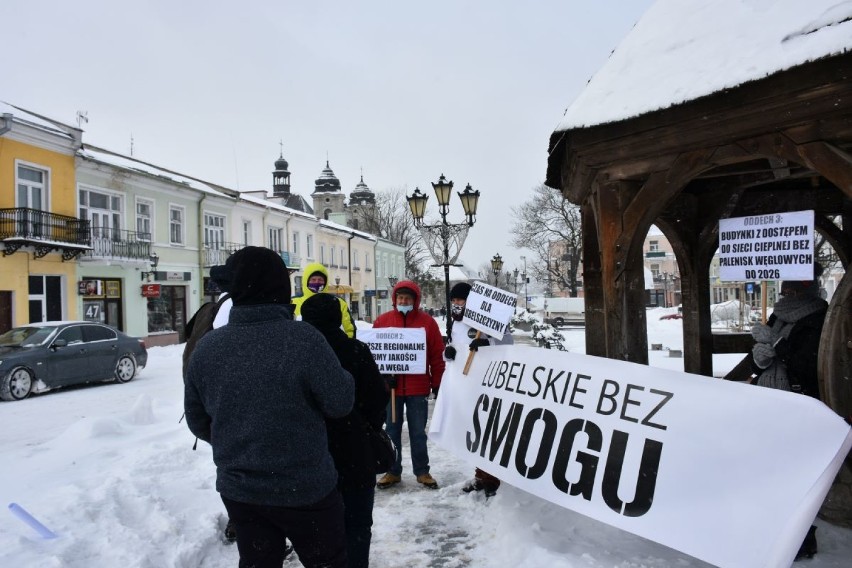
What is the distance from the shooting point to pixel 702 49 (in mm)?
3588

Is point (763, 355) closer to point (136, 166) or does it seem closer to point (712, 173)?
point (712, 173)

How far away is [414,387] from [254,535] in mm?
3096

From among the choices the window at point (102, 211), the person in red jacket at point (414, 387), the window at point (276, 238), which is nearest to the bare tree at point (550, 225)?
the window at point (276, 238)

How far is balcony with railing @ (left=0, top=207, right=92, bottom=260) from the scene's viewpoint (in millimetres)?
17922

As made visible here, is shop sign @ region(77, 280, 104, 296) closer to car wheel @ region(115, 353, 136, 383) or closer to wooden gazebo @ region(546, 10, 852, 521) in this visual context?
car wheel @ region(115, 353, 136, 383)

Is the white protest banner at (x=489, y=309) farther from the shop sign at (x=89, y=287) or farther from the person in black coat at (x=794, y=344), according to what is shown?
the shop sign at (x=89, y=287)

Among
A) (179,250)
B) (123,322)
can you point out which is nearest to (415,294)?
(123,322)

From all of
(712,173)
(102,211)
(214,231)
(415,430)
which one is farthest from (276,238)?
(712,173)

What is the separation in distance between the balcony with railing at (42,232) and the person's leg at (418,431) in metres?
17.4

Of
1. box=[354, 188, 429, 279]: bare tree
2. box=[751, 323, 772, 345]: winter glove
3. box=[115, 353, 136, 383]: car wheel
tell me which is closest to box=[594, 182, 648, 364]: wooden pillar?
box=[751, 323, 772, 345]: winter glove

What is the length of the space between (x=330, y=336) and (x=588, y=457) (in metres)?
1.78

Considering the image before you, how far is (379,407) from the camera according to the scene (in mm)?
3035

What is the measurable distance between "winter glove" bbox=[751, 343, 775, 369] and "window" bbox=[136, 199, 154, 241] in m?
23.7

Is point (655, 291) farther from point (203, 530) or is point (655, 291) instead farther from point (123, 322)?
point (203, 530)
